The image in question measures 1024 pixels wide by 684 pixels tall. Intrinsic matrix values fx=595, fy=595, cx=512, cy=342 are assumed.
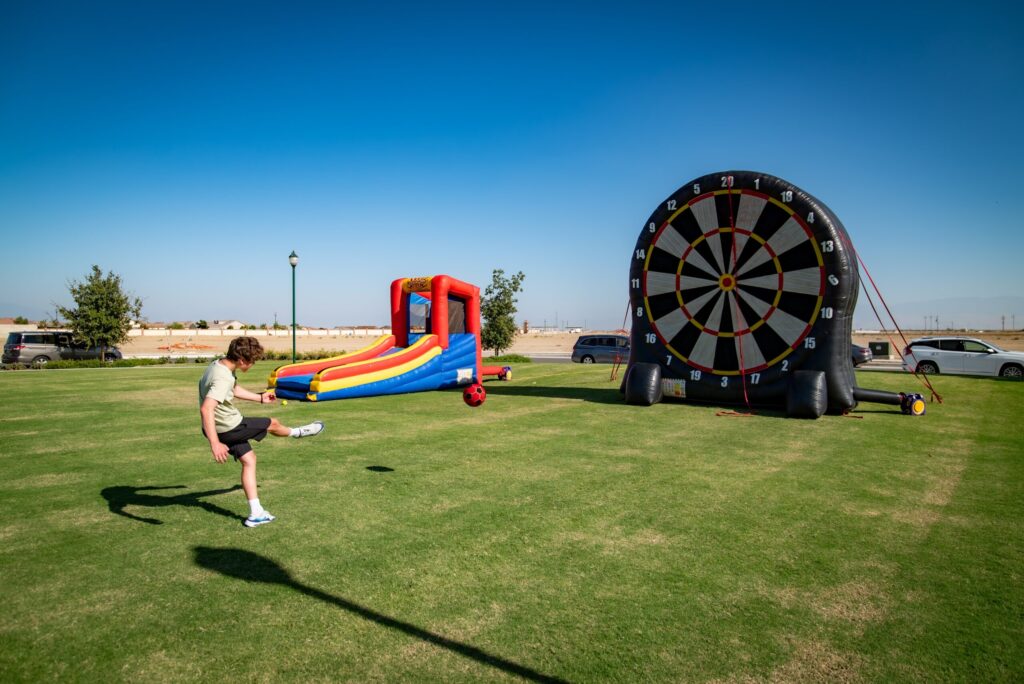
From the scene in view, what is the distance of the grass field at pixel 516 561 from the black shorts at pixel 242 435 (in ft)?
2.34

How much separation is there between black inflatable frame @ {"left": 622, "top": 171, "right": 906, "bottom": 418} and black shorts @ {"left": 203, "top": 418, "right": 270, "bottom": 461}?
9826 mm

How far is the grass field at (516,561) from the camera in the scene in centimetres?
345

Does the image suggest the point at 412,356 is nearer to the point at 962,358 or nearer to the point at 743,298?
the point at 743,298

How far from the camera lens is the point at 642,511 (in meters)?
6.04

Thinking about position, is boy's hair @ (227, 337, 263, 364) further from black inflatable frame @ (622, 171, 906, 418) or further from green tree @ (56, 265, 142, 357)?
green tree @ (56, 265, 142, 357)

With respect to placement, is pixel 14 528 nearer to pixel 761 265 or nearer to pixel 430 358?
pixel 430 358

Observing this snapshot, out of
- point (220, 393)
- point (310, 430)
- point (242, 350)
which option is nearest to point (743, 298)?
point (310, 430)

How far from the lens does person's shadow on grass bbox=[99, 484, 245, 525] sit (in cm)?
597

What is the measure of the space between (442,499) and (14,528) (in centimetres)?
397

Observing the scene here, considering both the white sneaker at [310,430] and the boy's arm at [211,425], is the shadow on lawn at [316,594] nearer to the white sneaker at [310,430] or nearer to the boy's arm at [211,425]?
the boy's arm at [211,425]

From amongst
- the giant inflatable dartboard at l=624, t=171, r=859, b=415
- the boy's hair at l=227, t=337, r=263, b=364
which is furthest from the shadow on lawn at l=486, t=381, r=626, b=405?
the boy's hair at l=227, t=337, r=263, b=364

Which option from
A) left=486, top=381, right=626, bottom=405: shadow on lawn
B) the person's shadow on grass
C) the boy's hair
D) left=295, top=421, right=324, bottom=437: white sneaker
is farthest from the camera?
left=486, top=381, right=626, bottom=405: shadow on lawn

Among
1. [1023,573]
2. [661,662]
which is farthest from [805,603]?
[1023,573]

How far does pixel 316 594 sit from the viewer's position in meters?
4.20
